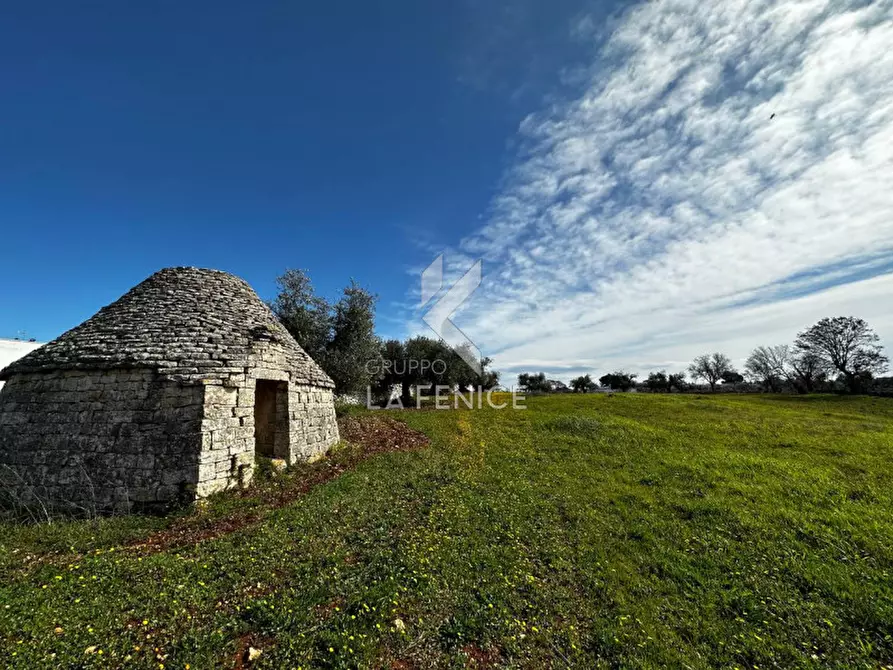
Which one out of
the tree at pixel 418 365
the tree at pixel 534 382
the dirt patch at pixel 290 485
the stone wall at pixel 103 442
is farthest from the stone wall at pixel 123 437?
the tree at pixel 534 382

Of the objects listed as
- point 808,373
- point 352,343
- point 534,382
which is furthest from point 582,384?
point 352,343

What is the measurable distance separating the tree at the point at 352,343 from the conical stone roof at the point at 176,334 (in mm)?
8811

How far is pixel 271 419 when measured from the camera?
11500 mm

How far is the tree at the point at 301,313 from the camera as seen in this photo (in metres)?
20.8

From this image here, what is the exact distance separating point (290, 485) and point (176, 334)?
16.7ft

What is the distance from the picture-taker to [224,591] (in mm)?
4926

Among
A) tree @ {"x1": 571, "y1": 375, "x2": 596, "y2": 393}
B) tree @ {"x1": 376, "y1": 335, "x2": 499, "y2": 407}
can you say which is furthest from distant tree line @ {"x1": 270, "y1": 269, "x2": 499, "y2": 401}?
tree @ {"x1": 571, "y1": 375, "x2": 596, "y2": 393}

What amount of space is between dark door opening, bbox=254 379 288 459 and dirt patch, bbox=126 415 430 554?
3.27 ft

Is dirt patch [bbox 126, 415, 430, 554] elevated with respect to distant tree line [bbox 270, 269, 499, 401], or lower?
lower

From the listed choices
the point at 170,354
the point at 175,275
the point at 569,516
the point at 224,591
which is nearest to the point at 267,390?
the point at 170,354

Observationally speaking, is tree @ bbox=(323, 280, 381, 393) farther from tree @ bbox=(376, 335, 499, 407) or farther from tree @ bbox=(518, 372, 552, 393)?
tree @ bbox=(518, 372, 552, 393)

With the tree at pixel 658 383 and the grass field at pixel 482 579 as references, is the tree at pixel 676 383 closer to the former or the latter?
the tree at pixel 658 383

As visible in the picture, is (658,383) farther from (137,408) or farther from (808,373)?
(137,408)

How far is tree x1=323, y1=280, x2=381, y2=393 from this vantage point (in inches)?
833
